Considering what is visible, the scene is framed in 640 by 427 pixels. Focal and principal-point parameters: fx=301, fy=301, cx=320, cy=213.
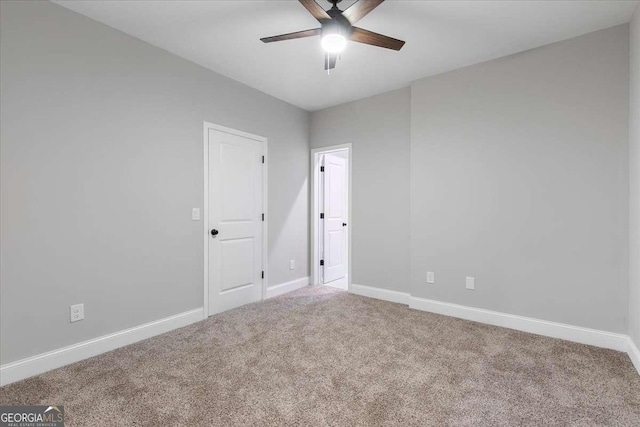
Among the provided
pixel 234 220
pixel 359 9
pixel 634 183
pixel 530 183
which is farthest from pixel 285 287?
pixel 634 183

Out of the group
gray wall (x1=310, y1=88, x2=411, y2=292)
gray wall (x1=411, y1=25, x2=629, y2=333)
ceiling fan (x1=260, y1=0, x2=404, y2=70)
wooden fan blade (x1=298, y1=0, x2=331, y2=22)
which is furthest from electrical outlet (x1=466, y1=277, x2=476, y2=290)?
wooden fan blade (x1=298, y1=0, x2=331, y2=22)

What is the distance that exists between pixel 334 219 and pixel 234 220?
1.91 metres

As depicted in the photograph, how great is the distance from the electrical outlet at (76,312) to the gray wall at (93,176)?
31 mm

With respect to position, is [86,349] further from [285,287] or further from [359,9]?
[359,9]

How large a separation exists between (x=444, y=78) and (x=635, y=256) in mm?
2321

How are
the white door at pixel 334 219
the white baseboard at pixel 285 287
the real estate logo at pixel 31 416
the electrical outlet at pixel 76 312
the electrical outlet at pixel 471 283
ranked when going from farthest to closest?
the white door at pixel 334 219, the white baseboard at pixel 285 287, the electrical outlet at pixel 471 283, the electrical outlet at pixel 76 312, the real estate logo at pixel 31 416

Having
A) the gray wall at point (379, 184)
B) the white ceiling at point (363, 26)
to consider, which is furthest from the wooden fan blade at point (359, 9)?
the gray wall at point (379, 184)

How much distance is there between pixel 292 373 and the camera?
213 cm

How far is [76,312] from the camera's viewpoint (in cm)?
233

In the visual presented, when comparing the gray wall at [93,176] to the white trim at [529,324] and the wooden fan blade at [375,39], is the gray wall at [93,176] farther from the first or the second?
the white trim at [529,324]

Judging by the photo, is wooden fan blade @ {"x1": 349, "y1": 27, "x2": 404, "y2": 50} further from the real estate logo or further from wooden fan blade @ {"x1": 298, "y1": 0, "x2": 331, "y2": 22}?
the real estate logo

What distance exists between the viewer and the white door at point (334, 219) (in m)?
4.82

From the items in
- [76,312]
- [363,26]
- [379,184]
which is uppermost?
[363,26]

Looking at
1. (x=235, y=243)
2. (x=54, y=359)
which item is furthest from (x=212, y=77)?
(x=54, y=359)
